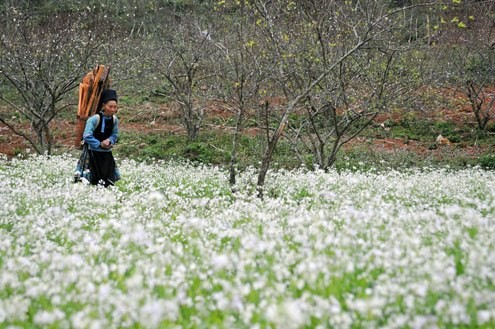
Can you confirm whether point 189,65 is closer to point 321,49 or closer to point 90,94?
point 321,49

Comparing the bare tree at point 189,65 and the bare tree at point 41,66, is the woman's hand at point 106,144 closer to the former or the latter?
the bare tree at point 41,66

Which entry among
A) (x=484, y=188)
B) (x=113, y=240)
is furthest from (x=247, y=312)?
(x=484, y=188)

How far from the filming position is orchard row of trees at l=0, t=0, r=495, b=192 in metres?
12.8

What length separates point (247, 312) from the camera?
3508mm

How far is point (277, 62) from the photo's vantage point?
1262 centimetres

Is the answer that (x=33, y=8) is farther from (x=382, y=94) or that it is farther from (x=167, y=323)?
(x=167, y=323)

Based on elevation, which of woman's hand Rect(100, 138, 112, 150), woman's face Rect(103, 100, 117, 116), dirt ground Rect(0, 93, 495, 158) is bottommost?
woman's hand Rect(100, 138, 112, 150)

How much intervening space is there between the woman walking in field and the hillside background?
3.50 metres

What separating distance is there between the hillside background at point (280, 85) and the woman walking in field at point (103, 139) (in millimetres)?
3496

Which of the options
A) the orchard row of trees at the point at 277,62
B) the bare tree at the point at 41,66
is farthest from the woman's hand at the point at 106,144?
the bare tree at the point at 41,66

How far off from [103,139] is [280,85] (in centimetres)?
593

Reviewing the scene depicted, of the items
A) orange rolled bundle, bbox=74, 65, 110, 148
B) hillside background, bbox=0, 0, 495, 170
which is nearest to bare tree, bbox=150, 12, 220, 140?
hillside background, bbox=0, 0, 495, 170

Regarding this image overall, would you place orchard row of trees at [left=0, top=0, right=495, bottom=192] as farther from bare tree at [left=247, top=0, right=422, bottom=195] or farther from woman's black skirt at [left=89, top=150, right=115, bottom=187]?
woman's black skirt at [left=89, top=150, right=115, bottom=187]

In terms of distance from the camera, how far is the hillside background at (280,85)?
14.4 metres
